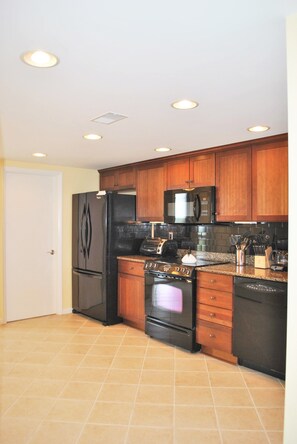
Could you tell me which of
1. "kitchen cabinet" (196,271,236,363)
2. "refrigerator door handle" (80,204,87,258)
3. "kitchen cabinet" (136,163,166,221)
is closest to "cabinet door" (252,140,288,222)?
"kitchen cabinet" (196,271,236,363)

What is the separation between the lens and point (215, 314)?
3465mm

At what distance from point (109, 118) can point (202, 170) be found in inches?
61.6

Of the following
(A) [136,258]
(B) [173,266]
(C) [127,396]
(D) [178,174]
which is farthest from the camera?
(A) [136,258]

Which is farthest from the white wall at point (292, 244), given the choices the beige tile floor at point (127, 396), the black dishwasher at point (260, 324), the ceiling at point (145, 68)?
the black dishwasher at point (260, 324)

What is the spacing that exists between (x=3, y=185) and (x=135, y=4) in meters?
3.91

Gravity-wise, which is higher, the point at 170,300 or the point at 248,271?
the point at 248,271

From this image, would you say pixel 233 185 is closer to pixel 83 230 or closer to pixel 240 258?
pixel 240 258

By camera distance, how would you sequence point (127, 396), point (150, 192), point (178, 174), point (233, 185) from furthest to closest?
point (150, 192), point (178, 174), point (233, 185), point (127, 396)

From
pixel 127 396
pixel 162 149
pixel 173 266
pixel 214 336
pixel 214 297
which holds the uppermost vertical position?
pixel 162 149

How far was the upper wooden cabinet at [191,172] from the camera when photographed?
3.93 m

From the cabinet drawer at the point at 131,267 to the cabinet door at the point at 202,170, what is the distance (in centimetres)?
122

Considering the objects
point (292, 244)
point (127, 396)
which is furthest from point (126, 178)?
point (292, 244)

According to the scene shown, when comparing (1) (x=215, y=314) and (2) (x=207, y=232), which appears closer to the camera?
(1) (x=215, y=314)

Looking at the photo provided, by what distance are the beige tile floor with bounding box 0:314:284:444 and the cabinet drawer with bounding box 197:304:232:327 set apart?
0.41 meters
